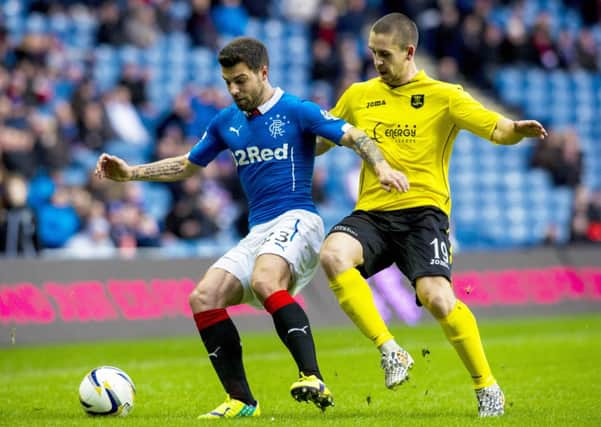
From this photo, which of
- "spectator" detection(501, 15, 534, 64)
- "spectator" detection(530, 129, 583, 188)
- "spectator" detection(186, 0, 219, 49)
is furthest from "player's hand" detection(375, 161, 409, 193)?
"spectator" detection(501, 15, 534, 64)

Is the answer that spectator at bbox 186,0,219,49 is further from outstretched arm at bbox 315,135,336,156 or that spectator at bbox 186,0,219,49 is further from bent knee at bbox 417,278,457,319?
bent knee at bbox 417,278,457,319

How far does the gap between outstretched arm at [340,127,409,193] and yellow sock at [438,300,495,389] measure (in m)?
0.97

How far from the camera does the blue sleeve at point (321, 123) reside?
8.27 metres

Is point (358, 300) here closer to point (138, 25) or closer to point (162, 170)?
point (162, 170)

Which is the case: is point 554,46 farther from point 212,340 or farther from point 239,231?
point 212,340

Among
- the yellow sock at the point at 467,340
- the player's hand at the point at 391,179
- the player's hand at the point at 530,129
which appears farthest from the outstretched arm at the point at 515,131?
the yellow sock at the point at 467,340

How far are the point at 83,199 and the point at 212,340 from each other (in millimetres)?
9248

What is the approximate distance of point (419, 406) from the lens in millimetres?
9039

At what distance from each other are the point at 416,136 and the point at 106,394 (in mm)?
2810

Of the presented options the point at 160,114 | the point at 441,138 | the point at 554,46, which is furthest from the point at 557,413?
the point at 554,46

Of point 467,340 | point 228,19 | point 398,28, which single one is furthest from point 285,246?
point 228,19

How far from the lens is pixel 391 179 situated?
7.80 meters

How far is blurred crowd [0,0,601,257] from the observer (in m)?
17.2

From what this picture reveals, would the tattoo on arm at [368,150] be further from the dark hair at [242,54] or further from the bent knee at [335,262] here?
the dark hair at [242,54]
